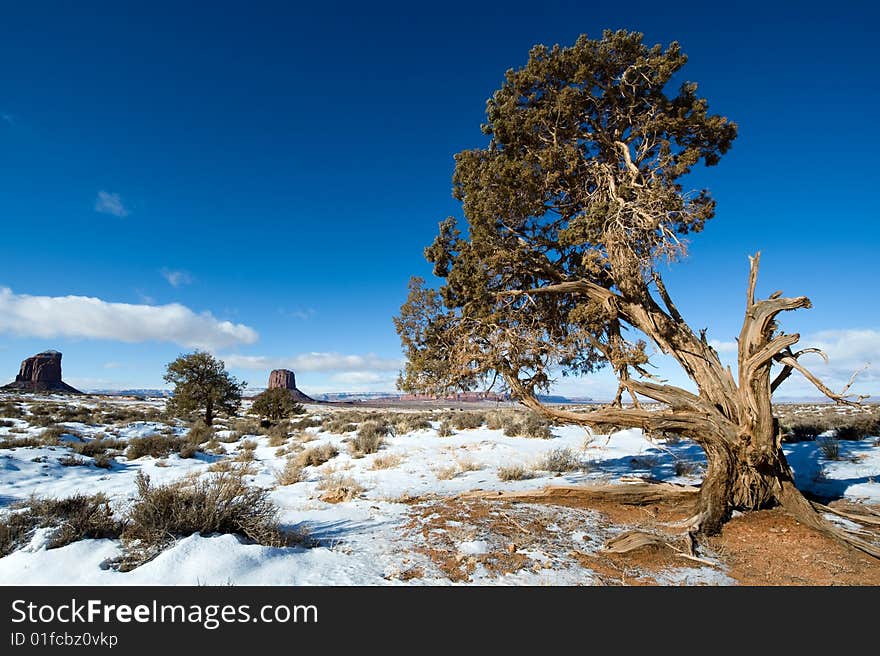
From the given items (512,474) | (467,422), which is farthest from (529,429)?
(512,474)

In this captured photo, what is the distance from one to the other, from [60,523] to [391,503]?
→ 481cm

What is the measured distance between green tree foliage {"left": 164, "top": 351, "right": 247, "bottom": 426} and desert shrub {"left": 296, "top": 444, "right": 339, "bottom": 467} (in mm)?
16345

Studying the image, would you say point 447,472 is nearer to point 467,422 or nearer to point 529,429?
point 529,429

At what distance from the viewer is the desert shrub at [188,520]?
171 inches

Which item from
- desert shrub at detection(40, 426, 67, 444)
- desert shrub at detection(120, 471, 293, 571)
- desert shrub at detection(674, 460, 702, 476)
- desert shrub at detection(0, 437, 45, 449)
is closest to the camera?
desert shrub at detection(120, 471, 293, 571)

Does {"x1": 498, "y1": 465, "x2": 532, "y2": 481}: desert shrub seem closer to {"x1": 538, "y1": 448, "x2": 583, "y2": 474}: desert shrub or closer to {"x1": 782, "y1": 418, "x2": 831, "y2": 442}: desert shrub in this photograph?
{"x1": 538, "y1": 448, "x2": 583, "y2": 474}: desert shrub

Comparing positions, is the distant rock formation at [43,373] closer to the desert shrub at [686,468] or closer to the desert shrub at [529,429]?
the desert shrub at [529,429]

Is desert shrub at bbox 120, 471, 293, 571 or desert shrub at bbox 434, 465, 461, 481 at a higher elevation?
desert shrub at bbox 120, 471, 293, 571

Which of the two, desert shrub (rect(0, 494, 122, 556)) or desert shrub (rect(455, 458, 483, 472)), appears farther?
desert shrub (rect(455, 458, 483, 472))

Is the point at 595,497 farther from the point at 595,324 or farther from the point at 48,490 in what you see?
the point at 48,490

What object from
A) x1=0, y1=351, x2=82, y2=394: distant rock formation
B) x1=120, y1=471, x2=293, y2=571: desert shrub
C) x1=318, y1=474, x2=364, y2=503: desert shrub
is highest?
x1=0, y1=351, x2=82, y2=394: distant rock formation

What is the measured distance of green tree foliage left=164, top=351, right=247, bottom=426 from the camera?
27219 mm

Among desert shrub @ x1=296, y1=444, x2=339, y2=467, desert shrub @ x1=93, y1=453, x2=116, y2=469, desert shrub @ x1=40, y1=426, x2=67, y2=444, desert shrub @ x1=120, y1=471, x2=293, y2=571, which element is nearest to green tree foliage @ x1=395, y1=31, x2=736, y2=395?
desert shrub @ x1=120, y1=471, x2=293, y2=571
